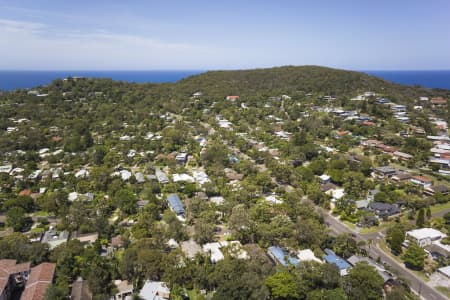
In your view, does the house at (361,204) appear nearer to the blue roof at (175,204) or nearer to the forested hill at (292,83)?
the blue roof at (175,204)

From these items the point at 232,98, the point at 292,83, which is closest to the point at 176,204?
the point at 232,98

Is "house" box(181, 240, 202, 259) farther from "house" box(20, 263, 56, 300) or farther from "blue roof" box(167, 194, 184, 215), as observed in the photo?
"house" box(20, 263, 56, 300)

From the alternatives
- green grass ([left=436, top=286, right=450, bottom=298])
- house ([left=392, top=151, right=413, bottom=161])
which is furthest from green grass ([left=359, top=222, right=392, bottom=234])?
house ([left=392, top=151, right=413, bottom=161])

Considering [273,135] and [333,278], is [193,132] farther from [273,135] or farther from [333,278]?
[333,278]

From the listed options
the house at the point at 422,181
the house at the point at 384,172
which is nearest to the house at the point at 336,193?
the house at the point at 384,172

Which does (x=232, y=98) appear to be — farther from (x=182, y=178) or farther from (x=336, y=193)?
(x=336, y=193)

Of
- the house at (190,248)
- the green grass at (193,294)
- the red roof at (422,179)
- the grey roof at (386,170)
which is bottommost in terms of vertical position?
the green grass at (193,294)
